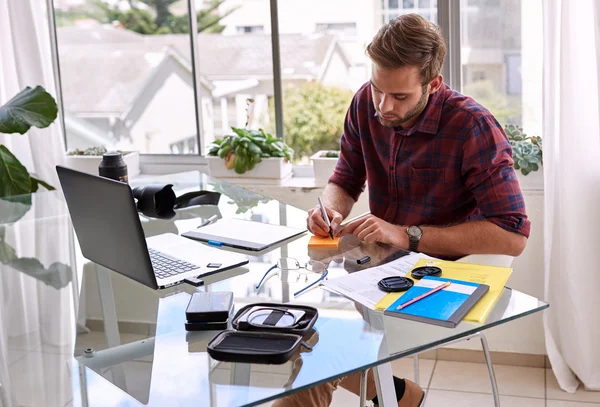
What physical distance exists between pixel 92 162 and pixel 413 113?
176cm

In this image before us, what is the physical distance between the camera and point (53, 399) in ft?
4.22

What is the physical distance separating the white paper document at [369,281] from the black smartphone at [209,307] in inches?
9.3

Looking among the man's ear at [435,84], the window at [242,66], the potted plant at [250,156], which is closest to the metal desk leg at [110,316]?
the man's ear at [435,84]

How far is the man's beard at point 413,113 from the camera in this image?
7.21ft

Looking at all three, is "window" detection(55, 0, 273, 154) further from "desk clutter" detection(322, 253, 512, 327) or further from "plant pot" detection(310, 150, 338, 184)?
"desk clutter" detection(322, 253, 512, 327)

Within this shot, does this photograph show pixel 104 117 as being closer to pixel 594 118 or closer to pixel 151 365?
pixel 594 118

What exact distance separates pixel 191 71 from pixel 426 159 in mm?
1602

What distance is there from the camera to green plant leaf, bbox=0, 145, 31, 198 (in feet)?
9.65

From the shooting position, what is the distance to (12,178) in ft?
9.68

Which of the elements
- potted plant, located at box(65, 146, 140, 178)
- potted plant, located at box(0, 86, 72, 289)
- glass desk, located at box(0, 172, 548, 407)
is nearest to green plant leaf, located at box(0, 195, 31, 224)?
potted plant, located at box(0, 86, 72, 289)

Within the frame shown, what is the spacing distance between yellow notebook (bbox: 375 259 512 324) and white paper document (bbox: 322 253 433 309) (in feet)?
0.07

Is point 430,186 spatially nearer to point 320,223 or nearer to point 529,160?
point 320,223

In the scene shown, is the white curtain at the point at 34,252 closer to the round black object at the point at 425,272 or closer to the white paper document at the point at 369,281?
the white paper document at the point at 369,281

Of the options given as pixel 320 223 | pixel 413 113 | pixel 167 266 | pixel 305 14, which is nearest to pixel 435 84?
pixel 413 113
